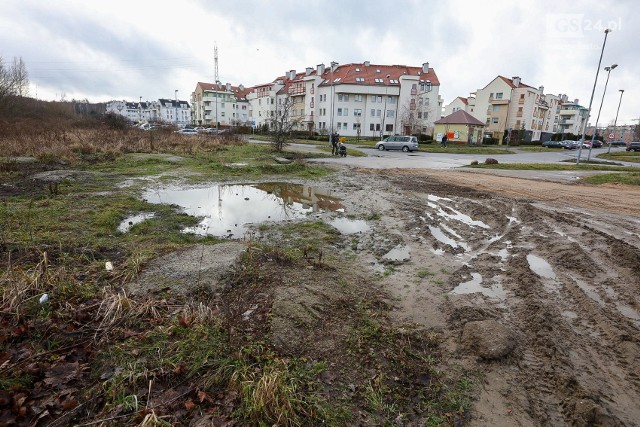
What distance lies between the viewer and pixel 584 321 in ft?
14.3

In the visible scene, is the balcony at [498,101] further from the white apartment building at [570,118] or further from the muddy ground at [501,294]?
the muddy ground at [501,294]

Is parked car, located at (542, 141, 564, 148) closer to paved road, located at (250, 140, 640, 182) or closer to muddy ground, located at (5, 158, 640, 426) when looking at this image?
paved road, located at (250, 140, 640, 182)

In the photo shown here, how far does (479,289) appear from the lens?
534 centimetres

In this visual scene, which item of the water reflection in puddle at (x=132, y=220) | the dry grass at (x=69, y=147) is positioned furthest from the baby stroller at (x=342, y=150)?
the water reflection in puddle at (x=132, y=220)

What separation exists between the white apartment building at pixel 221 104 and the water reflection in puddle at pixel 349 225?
98.4 metres

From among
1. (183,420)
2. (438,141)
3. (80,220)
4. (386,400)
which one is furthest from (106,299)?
(438,141)

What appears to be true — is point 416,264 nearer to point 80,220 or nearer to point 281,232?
point 281,232

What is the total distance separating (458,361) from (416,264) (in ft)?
8.98

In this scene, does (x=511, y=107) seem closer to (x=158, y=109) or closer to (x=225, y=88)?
(x=225, y=88)

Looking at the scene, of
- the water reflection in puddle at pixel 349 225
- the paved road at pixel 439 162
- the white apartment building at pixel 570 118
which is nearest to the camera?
the water reflection in puddle at pixel 349 225

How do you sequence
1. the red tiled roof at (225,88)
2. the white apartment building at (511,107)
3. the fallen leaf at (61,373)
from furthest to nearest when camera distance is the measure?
the red tiled roof at (225,88), the white apartment building at (511,107), the fallen leaf at (61,373)

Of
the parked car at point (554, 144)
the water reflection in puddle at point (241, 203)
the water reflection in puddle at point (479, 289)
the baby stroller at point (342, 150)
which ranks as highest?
the parked car at point (554, 144)

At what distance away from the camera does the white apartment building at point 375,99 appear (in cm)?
6119

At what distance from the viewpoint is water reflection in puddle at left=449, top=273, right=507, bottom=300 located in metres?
5.17
